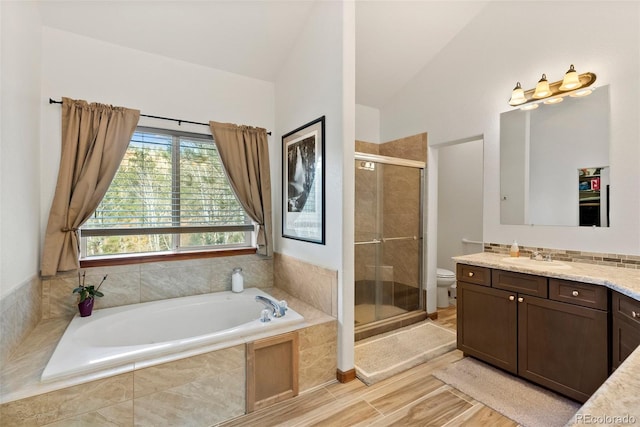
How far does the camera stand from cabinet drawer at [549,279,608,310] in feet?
5.84

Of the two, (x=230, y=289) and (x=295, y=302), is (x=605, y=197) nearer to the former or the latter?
(x=295, y=302)

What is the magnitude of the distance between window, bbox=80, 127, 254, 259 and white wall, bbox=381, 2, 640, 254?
2267 mm

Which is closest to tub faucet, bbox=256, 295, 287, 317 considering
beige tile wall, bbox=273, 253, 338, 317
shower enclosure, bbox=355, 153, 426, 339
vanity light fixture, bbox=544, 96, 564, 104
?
beige tile wall, bbox=273, 253, 338, 317

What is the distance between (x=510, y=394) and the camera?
2.02 meters

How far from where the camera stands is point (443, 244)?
4316mm

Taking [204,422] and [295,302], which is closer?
[204,422]

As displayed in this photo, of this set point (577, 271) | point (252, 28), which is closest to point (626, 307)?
point (577, 271)

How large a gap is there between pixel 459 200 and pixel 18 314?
4455mm

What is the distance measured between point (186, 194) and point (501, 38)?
10.6ft

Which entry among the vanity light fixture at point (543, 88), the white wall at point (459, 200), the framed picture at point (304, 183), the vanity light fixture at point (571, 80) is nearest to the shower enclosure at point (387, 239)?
the framed picture at point (304, 183)

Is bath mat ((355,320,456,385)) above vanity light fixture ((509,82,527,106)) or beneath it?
beneath

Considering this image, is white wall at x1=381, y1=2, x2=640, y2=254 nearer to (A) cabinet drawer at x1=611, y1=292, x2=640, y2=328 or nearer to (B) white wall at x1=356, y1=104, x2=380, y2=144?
(B) white wall at x1=356, y1=104, x2=380, y2=144

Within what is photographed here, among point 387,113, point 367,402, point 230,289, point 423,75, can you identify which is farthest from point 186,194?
point 423,75

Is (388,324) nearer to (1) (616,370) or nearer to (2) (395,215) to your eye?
(2) (395,215)
